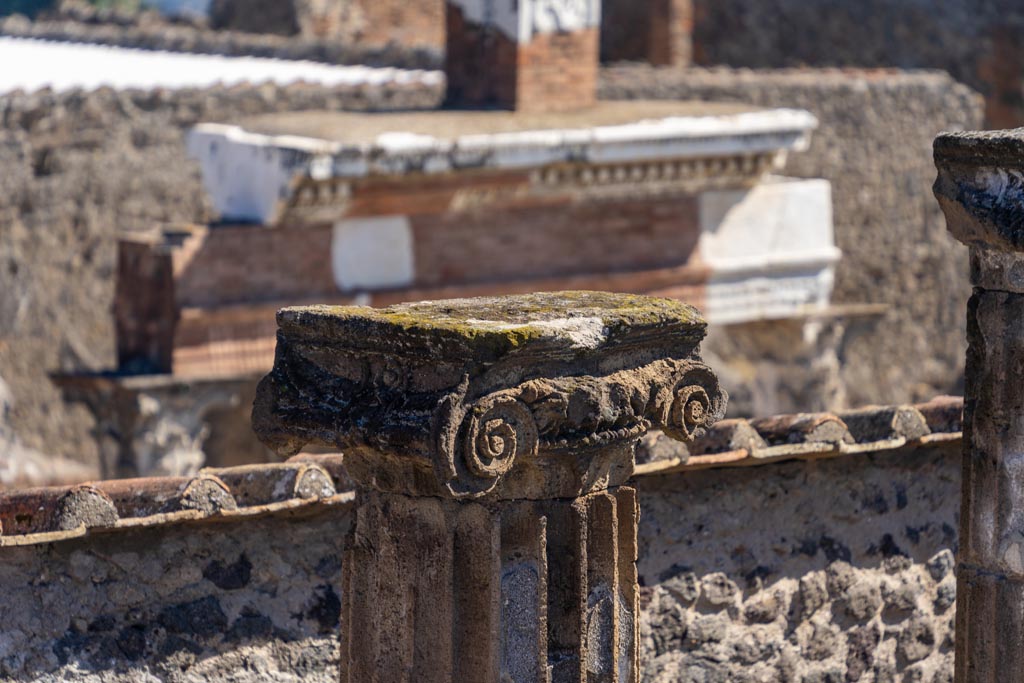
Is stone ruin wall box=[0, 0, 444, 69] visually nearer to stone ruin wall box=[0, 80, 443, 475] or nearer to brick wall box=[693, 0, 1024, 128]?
brick wall box=[693, 0, 1024, 128]

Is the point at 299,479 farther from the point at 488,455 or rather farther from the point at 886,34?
the point at 886,34

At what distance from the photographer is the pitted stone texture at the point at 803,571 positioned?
472 centimetres

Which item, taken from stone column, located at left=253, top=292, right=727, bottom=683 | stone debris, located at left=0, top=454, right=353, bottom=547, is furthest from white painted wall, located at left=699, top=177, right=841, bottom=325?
stone column, located at left=253, top=292, right=727, bottom=683

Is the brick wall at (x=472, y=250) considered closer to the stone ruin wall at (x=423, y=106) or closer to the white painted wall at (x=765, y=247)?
the white painted wall at (x=765, y=247)

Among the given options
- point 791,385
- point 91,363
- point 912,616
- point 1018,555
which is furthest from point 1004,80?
point 1018,555

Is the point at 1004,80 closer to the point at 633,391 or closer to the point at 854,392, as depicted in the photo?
the point at 854,392

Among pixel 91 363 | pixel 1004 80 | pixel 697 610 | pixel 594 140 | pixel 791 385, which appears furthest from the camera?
pixel 1004 80

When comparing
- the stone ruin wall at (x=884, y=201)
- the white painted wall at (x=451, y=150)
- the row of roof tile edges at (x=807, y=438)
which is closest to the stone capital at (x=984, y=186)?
the row of roof tile edges at (x=807, y=438)

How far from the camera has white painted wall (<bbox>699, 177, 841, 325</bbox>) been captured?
34.7 feet

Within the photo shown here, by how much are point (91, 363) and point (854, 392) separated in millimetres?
5175

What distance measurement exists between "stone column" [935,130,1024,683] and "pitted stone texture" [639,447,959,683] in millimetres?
987

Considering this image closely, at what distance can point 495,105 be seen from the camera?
1025 centimetres

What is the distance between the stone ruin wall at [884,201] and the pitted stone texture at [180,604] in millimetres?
8169

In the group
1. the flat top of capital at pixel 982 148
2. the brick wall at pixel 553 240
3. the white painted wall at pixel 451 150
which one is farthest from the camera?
the brick wall at pixel 553 240
